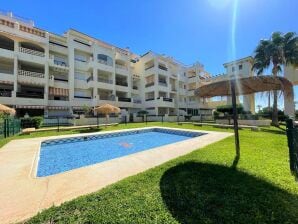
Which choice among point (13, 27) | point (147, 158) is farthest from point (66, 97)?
point (147, 158)

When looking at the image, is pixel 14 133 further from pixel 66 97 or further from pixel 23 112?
pixel 66 97

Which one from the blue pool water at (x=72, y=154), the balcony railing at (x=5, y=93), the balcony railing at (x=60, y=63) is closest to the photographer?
the blue pool water at (x=72, y=154)

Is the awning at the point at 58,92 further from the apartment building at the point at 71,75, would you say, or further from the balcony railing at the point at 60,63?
the balcony railing at the point at 60,63

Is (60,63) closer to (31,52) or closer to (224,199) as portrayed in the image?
(31,52)

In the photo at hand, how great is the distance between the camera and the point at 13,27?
2456 cm

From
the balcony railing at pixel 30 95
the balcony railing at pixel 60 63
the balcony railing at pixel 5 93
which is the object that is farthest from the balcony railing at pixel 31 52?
the balcony railing at pixel 5 93

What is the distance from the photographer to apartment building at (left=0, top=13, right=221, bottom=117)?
81.1 ft

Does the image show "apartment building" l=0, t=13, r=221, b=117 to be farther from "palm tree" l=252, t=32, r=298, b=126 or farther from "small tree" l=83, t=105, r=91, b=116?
"palm tree" l=252, t=32, r=298, b=126

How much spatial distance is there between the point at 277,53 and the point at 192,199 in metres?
25.0

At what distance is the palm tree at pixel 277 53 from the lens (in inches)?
814

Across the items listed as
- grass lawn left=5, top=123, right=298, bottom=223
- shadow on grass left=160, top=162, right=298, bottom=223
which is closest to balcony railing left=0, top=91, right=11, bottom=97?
grass lawn left=5, top=123, right=298, bottom=223

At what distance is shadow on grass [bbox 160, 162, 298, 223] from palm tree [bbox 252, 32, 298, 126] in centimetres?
2106

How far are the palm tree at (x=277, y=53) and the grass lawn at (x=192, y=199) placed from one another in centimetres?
2069

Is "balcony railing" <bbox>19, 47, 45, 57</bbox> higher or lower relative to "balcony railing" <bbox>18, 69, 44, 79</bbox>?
higher
